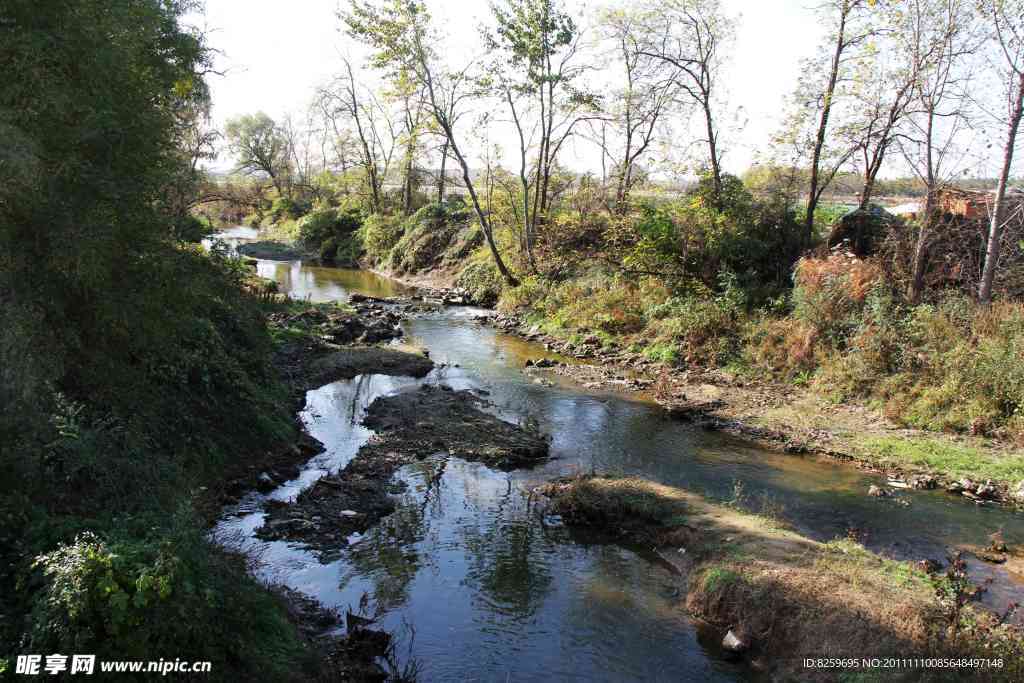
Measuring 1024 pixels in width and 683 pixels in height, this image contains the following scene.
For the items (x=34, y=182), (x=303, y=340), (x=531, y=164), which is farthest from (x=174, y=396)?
(x=531, y=164)

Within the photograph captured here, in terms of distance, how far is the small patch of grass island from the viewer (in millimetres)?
6781

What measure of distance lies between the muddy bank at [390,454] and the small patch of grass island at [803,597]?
10.2 ft

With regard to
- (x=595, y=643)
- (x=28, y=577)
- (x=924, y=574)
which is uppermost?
(x=28, y=577)

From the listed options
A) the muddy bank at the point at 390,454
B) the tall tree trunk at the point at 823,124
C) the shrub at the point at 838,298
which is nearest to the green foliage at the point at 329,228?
the tall tree trunk at the point at 823,124

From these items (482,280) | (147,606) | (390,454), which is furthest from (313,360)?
(482,280)

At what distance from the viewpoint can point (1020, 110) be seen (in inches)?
Answer: 592

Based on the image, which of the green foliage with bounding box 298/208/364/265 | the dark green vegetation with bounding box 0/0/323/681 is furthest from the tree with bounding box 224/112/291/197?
the dark green vegetation with bounding box 0/0/323/681

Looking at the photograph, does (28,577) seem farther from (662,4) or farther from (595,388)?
(662,4)

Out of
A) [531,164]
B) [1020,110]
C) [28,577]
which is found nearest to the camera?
[28,577]

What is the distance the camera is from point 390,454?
12727 mm

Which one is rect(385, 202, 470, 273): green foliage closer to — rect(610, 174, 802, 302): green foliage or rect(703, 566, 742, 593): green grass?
rect(610, 174, 802, 302): green foliage

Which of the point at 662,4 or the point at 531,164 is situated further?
the point at 531,164

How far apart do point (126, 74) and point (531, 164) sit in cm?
2413

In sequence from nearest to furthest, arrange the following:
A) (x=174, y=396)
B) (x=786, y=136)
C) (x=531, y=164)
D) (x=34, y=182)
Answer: (x=34, y=182) → (x=174, y=396) → (x=786, y=136) → (x=531, y=164)
